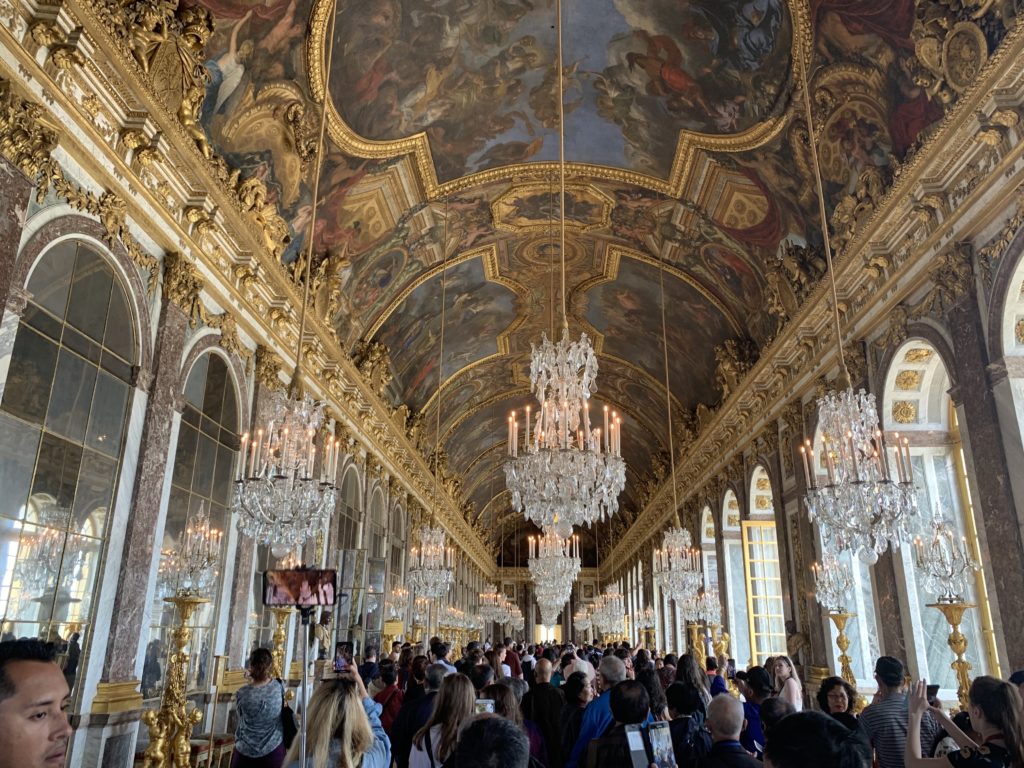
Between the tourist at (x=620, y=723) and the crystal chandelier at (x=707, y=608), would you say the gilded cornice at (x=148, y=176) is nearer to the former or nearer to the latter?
the tourist at (x=620, y=723)

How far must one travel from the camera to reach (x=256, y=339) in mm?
10836

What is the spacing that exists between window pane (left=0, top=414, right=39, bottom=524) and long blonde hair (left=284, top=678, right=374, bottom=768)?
375 cm

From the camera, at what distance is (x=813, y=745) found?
1790mm

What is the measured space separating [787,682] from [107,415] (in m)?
6.80

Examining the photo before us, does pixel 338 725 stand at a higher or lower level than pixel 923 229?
lower

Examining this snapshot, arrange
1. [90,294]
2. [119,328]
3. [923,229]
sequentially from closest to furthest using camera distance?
[90,294] → [119,328] → [923,229]

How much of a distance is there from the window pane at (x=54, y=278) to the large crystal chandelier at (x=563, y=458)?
14.2 feet

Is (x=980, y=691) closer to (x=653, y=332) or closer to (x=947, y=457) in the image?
(x=947, y=457)

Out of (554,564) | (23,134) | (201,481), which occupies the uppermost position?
(23,134)

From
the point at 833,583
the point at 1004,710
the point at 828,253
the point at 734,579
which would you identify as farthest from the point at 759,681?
the point at 734,579

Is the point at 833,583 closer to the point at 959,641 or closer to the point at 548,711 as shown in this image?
the point at 959,641

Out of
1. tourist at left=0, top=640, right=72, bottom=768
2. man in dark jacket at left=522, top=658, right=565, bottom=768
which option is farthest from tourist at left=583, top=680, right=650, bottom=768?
tourist at left=0, top=640, right=72, bottom=768

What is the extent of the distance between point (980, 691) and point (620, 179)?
12.5 meters

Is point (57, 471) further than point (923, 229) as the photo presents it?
No
